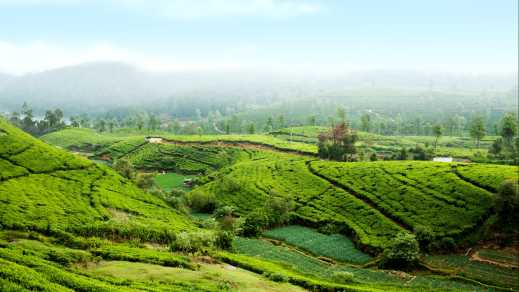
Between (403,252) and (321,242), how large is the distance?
16480 millimetres

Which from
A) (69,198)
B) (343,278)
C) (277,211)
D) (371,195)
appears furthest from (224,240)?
(371,195)

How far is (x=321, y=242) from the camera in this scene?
258 feet

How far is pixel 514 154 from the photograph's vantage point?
125688 millimetres

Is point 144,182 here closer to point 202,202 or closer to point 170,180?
point 202,202

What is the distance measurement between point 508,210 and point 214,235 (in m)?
54.5

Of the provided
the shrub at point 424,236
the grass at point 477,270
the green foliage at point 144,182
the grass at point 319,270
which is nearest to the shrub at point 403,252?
the grass at point 319,270

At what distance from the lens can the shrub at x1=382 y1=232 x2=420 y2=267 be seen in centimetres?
6662

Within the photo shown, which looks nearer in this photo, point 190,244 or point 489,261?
point 190,244

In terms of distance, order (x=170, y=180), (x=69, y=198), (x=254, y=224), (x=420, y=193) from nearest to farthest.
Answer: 1. (x=69, y=198)
2. (x=254, y=224)
3. (x=420, y=193)
4. (x=170, y=180)

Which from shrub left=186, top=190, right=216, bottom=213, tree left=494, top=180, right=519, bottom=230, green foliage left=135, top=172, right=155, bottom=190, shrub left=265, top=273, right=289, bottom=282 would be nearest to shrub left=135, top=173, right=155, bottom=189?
green foliage left=135, top=172, right=155, bottom=190

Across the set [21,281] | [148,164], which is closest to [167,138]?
[148,164]

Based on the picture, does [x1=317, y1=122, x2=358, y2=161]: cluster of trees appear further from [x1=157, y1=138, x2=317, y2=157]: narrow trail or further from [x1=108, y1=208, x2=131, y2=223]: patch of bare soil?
[x1=108, y1=208, x2=131, y2=223]: patch of bare soil

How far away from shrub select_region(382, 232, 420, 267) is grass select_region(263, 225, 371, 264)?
17.2ft

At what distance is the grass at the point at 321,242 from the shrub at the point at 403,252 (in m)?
5.24
